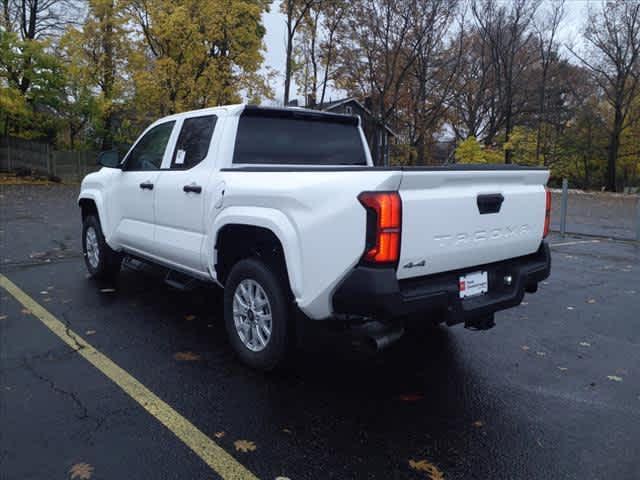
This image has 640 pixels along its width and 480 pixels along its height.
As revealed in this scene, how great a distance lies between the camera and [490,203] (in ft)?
11.6

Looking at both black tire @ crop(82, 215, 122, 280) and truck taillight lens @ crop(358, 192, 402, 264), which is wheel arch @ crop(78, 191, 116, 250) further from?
truck taillight lens @ crop(358, 192, 402, 264)

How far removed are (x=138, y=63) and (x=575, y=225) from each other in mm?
18848

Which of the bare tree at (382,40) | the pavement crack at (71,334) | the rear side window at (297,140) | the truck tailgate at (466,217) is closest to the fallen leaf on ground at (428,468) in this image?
the truck tailgate at (466,217)

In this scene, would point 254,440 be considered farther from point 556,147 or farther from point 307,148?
point 556,147

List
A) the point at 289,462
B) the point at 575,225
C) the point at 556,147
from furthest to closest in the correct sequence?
the point at 556,147, the point at 575,225, the point at 289,462

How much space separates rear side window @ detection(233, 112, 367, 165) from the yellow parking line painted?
1.86 m

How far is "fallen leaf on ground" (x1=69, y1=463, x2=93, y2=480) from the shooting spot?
2625 millimetres

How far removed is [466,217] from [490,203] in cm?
28

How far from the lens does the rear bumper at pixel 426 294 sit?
3.02 metres

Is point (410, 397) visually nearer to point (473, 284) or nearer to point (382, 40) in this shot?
point (473, 284)

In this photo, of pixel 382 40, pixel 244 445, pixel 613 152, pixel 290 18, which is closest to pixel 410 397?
pixel 244 445

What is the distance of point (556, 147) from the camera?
43.0 meters

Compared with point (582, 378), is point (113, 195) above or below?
above

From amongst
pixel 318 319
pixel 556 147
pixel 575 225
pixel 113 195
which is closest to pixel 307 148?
pixel 318 319
